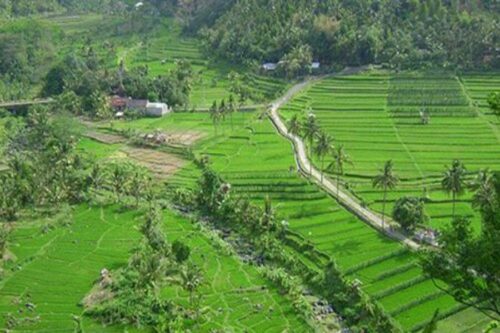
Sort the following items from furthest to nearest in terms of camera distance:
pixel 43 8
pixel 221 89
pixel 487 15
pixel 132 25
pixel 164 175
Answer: pixel 43 8 < pixel 132 25 < pixel 487 15 < pixel 221 89 < pixel 164 175

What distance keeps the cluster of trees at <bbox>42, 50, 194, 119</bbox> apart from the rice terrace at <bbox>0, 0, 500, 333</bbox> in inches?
14.2

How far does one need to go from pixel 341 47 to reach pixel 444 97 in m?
23.7

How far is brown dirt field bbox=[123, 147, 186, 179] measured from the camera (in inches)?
3095

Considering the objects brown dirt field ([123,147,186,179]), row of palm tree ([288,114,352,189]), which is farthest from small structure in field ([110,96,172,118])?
row of palm tree ([288,114,352,189])

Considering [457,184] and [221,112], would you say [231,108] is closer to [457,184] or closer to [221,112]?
[221,112]

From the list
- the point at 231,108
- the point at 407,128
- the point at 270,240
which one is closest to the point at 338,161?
the point at 270,240

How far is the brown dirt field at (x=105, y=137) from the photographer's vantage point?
294ft

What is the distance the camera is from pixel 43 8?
→ 581 feet

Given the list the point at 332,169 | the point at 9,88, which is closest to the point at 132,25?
the point at 9,88

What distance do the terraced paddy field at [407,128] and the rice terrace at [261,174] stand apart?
0.34 meters

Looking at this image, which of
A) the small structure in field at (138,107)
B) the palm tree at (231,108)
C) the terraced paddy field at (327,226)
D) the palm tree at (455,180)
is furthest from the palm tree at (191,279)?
the small structure in field at (138,107)

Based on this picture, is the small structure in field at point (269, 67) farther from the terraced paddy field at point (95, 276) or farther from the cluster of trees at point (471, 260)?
the cluster of trees at point (471, 260)

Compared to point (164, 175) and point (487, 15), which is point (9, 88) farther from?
point (487, 15)

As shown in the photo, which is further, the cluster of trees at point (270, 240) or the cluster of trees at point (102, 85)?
the cluster of trees at point (102, 85)
